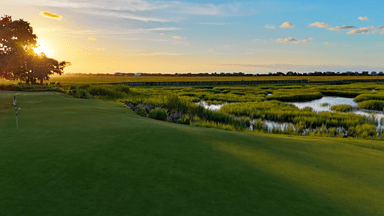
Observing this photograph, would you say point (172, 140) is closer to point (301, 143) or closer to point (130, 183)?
point (130, 183)

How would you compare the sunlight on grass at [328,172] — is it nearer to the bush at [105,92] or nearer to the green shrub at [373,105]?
the bush at [105,92]

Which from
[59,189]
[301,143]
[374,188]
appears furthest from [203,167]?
[301,143]

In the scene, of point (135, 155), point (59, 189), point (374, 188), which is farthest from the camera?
point (135, 155)

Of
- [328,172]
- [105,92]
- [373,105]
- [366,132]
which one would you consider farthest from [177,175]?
[373,105]

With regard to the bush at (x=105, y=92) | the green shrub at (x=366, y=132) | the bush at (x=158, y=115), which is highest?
the bush at (x=105, y=92)

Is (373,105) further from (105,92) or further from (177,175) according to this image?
(177,175)

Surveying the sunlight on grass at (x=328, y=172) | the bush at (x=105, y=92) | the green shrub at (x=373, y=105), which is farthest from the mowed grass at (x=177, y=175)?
the green shrub at (x=373, y=105)
